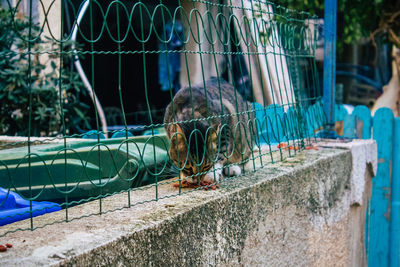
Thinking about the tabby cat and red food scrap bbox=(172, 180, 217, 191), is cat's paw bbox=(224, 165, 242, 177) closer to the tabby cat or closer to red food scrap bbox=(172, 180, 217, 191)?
the tabby cat

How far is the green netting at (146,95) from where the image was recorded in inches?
69.8

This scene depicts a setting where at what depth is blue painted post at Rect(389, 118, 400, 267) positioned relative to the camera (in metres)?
3.98

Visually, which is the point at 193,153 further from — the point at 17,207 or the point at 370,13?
the point at 370,13

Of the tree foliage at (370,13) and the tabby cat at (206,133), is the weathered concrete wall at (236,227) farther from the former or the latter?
the tree foliage at (370,13)

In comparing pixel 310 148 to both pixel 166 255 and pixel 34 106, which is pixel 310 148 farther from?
pixel 34 106

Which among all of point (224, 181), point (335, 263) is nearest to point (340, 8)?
point (335, 263)

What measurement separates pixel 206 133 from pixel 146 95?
44 cm

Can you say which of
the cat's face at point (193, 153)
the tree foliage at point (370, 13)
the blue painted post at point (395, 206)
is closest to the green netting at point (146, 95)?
the cat's face at point (193, 153)

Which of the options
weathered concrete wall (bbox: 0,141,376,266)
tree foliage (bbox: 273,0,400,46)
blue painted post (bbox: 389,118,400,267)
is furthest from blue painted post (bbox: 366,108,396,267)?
tree foliage (bbox: 273,0,400,46)

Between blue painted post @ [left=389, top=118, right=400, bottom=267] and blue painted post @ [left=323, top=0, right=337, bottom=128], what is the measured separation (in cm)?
83

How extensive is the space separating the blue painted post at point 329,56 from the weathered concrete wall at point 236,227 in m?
0.44

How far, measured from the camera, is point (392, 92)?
24.0 feet

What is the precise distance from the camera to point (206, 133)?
208 centimetres

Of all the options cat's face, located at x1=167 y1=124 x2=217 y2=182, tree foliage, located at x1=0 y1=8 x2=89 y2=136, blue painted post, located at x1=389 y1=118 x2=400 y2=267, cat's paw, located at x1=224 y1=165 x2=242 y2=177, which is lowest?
blue painted post, located at x1=389 y1=118 x2=400 y2=267
